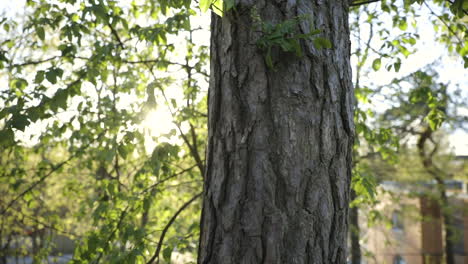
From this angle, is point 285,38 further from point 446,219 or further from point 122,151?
point 446,219

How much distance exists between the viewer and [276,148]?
1297 millimetres

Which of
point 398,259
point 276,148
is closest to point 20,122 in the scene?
point 276,148

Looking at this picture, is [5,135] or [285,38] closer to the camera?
[285,38]

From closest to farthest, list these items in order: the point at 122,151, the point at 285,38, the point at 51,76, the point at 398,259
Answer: the point at 285,38 → the point at 122,151 → the point at 51,76 → the point at 398,259

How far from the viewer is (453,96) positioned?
9.27 m

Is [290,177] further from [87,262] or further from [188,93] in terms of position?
[188,93]

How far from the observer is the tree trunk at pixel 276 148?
4.20 feet

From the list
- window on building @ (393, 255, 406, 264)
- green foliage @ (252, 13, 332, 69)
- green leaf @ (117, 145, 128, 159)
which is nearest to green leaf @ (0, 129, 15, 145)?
green leaf @ (117, 145, 128, 159)

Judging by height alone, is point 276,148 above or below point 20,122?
below

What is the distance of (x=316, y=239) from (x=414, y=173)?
9.73 meters

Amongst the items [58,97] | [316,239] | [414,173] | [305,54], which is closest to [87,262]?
[58,97]

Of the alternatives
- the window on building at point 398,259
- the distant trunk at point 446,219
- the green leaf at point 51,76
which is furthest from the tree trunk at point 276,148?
the window on building at point 398,259

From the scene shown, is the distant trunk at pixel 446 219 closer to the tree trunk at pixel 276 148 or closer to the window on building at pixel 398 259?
the window on building at pixel 398 259

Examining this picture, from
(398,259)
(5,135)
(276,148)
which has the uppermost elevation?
(5,135)
